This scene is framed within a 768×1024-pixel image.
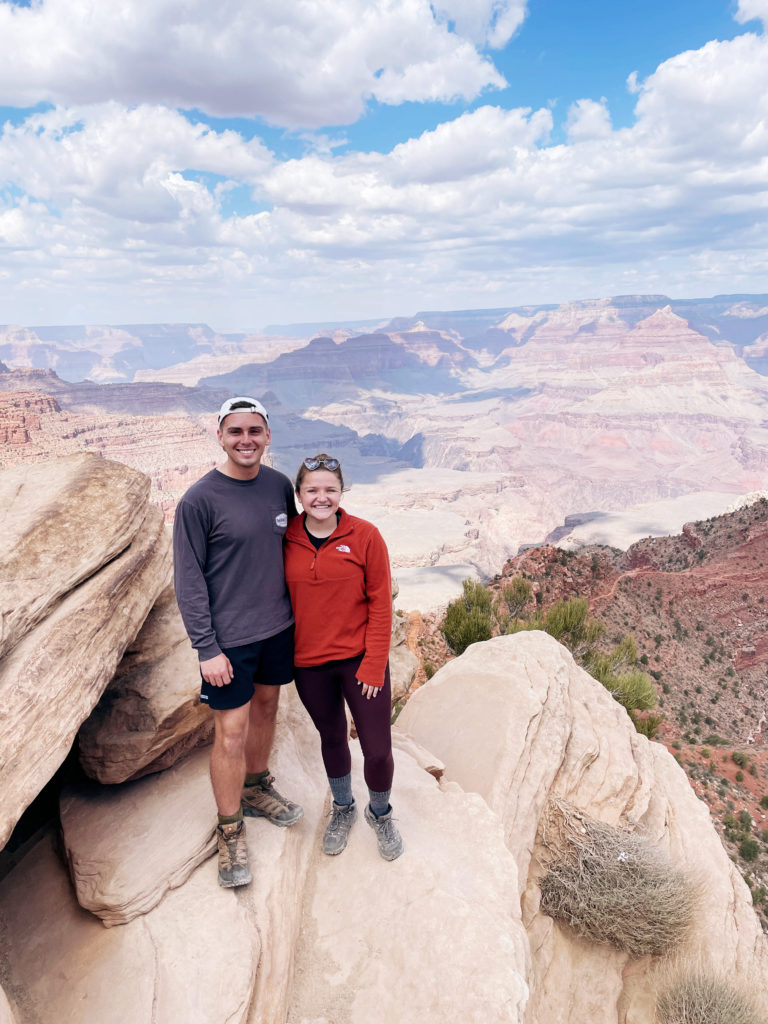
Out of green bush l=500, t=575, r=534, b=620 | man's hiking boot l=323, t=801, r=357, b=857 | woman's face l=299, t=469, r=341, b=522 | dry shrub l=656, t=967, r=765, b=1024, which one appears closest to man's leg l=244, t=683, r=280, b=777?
man's hiking boot l=323, t=801, r=357, b=857

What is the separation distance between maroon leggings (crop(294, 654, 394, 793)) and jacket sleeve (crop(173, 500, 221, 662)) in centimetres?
75

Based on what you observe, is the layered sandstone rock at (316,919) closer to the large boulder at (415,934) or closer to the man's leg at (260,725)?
the large boulder at (415,934)

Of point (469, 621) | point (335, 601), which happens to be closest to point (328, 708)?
point (335, 601)

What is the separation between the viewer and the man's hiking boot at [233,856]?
4043mm

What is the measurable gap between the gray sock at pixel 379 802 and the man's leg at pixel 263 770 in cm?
62

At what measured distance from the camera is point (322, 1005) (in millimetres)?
3791

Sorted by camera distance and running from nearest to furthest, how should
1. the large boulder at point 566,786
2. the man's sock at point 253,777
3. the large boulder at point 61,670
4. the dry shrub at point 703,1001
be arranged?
the large boulder at point 61,670
the man's sock at point 253,777
the dry shrub at point 703,1001
the large boulder at point 566,786

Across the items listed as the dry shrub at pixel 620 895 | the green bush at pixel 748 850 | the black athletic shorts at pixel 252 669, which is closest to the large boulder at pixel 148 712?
the black athletic shorts at pixel 252 669

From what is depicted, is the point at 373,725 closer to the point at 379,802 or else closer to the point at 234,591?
the point at 379,802

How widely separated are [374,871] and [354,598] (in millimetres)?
2249

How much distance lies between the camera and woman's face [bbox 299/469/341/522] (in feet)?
12.8

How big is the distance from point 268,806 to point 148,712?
124 centimetres

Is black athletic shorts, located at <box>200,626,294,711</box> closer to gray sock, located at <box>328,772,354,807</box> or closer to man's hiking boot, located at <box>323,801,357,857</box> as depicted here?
gray sock, located at <box>328,772,354,807</box>

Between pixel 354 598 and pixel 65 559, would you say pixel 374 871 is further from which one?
pixel 65 559
